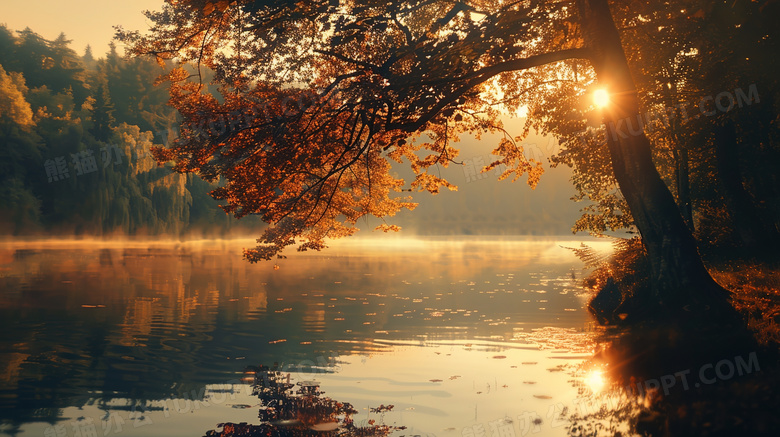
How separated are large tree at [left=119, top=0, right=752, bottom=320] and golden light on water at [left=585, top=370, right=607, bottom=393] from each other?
6.86ft

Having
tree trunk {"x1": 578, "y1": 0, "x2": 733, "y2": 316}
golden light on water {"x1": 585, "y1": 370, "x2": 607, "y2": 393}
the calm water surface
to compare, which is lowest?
the calm water surface

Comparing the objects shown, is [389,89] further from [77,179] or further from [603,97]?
[77,179]

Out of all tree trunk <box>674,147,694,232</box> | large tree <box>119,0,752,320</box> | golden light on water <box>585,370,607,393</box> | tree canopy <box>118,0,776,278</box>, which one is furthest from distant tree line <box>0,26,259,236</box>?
golden light on water <box>585,370,607,393</box>

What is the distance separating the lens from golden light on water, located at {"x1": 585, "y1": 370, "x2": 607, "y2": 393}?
1159 centimetres

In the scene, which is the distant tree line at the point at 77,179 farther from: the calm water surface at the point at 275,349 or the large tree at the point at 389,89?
the large tree at the point at 389,89

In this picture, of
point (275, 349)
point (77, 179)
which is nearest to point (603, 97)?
point (275, 349)

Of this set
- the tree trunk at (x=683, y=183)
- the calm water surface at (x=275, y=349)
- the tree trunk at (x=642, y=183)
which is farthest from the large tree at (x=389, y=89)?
the tree trunk at (x=683, y=183)

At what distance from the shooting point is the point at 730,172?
24594 millimetres

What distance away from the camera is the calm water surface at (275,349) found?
10.4 metres

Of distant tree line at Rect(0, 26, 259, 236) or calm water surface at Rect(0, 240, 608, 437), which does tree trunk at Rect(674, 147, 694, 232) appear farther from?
distant tree line at Rect(0, 26, 259, 236)

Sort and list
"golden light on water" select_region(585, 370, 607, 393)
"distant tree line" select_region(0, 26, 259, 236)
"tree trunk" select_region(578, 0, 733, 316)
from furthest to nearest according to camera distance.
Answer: "distant tree line" select_region(0, 26, 259, 236) → "tree trunk" select_region(578, 0, 733, 316) → "golden light on water" select_region(585, 370, 607, 393)

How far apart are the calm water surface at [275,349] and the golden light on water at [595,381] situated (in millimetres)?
423

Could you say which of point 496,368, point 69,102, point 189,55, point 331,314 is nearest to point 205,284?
point 331,314

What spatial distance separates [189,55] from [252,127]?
23.2ft
